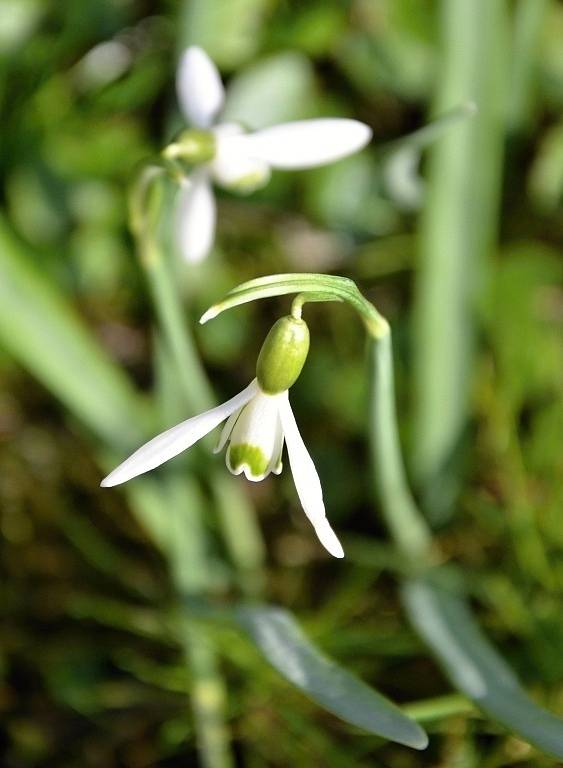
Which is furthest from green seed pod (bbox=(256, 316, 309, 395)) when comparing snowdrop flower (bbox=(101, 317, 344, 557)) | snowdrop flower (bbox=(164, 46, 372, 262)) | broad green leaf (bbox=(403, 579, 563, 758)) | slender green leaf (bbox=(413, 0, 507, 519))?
slender green leaf (bbox=(413, 0, 507, 519))

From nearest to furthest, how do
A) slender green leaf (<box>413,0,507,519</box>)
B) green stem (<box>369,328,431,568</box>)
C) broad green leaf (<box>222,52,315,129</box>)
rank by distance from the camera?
1. green stem (<box>369,328,431,568</box>)
2. slender green leaf (<box>413,0,507,519</box>)
3. broad green leaf (<box>222,52,315,129</box>)

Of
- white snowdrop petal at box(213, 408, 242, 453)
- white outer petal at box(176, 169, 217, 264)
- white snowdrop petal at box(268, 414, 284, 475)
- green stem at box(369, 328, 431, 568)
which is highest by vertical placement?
white outer petal at box(176, 169, 217, 264)

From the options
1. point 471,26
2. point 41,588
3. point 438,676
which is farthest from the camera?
point 41,588

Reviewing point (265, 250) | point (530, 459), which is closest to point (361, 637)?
point (530, 459)

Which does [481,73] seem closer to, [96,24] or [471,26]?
[471,26]

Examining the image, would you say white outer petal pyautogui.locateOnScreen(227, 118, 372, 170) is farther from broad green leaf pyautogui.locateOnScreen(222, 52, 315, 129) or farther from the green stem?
broad green leaf pyautogui.locateOnScreen(222, 52, 315, 129)

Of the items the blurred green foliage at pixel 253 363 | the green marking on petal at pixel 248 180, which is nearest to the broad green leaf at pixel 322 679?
the blurred green foliage at pixel 253 363
